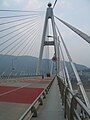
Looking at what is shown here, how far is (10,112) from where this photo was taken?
9000 mm

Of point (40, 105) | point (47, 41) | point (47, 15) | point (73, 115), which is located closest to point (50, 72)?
point (47, 41)

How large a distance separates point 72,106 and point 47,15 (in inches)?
1303

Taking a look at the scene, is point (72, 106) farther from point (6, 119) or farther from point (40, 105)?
point (40, 105)

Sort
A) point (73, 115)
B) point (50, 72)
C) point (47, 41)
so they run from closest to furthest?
1. point (73, 115)
2. point (47, 41)
3. point (50, 72)

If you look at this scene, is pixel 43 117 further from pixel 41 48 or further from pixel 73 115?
pixel 41 48

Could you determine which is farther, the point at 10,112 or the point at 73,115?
the point at 10,112

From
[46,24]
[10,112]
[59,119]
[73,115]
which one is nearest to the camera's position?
[73,115]

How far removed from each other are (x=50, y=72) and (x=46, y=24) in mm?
36201

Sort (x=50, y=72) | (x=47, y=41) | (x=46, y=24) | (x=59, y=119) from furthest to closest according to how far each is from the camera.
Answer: (x=50, y=72) < (x=47, y=41) < (x=46, y=24) < (x=59, y=119)

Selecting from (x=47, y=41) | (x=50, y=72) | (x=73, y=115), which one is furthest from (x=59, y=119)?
(x=50, y=72)

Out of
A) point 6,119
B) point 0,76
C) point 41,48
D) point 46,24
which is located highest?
point 46,24

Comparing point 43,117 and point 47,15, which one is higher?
point 47,15

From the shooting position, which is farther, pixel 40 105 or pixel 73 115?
pixel 40 105

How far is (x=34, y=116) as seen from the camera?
7938 mm
